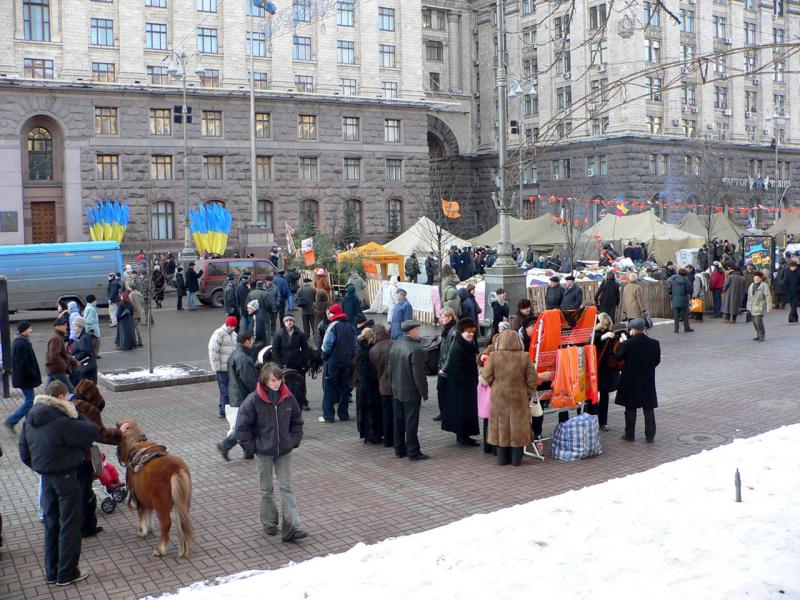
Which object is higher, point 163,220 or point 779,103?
point 779,103

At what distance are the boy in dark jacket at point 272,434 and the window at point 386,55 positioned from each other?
156 ft

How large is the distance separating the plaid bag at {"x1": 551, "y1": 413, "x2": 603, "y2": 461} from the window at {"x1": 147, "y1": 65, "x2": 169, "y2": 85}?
40070 millimetres

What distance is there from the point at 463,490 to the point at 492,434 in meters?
1.18

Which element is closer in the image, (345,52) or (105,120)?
(105,120)

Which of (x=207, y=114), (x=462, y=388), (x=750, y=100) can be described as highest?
(x=750, y=100)

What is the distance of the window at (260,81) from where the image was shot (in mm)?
48875

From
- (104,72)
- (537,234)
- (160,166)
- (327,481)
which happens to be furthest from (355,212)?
(327,481)

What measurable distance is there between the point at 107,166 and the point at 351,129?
14.6 metres

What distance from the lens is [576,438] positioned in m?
11.0

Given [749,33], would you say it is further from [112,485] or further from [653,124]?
[112,485]

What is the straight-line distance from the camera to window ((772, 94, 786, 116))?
67.1 metres

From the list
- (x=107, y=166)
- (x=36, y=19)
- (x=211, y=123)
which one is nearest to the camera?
(x=36, y=19)

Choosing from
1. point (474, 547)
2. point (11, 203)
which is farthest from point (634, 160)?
point (474, 547)

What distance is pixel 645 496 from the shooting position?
28.0ft
